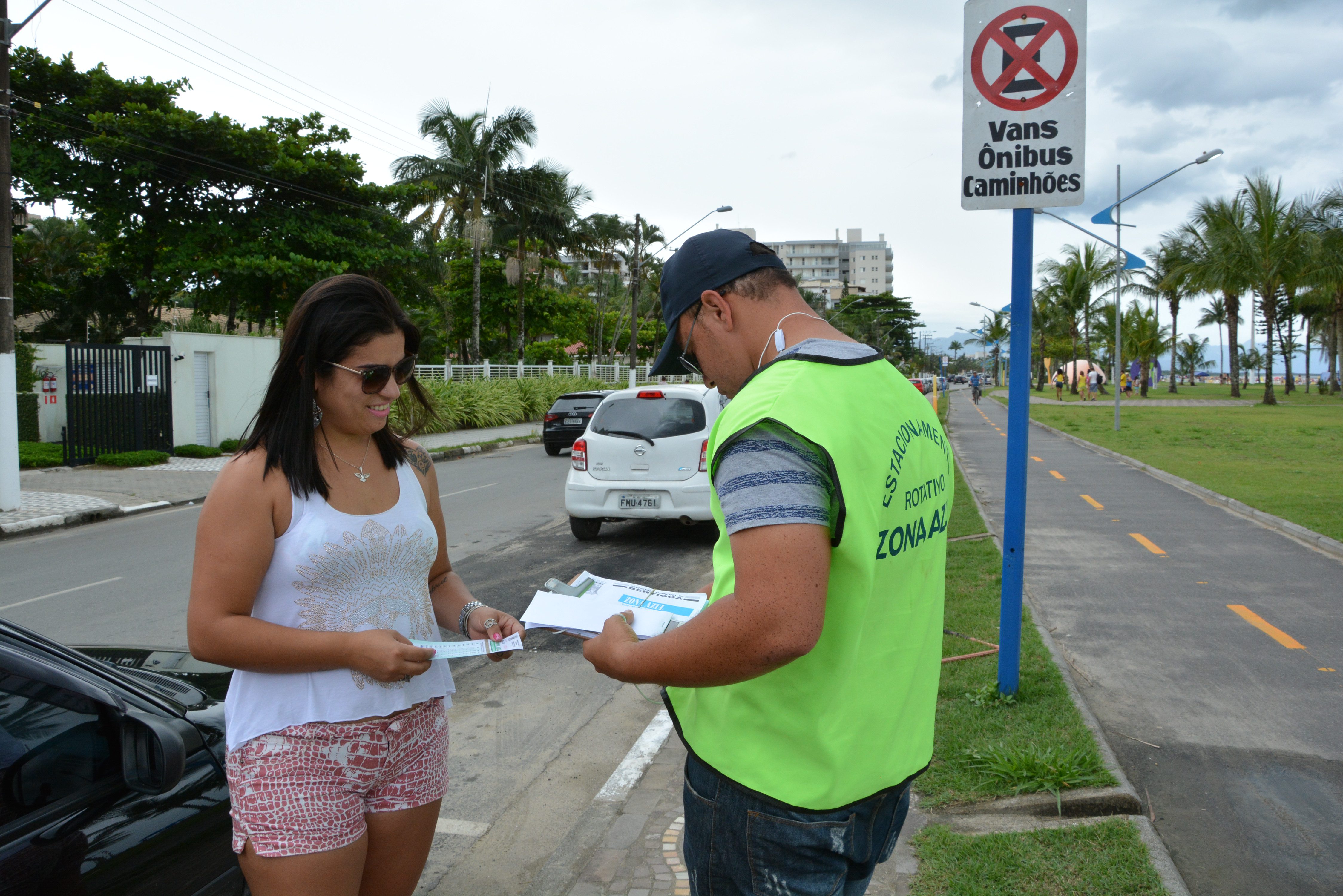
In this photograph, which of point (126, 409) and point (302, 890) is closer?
point (302, 890)

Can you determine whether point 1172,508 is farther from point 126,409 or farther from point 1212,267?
point 1212,267

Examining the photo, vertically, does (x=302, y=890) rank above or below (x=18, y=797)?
below

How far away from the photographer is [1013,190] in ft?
13.9

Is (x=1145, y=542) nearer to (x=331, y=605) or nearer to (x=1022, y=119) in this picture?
(x=1022, y=119)

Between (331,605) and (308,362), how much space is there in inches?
20.4

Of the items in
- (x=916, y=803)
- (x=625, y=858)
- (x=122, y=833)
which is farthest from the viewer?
(x=916, y=803)

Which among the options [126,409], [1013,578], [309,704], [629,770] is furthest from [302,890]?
[126,409]

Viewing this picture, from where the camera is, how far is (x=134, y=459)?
57.2 feet

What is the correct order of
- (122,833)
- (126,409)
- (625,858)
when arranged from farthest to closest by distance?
1. (126,409)
2. (625,858)
3. (122,833)

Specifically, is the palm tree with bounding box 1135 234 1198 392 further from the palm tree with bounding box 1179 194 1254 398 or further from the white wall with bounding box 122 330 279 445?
the white wall with bounding box 122 330 279 445

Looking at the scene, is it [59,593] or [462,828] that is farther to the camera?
[59,593]

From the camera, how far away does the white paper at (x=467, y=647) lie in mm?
1923

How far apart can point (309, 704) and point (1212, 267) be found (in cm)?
4811

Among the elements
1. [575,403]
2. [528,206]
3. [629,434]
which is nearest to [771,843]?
[629,434]
